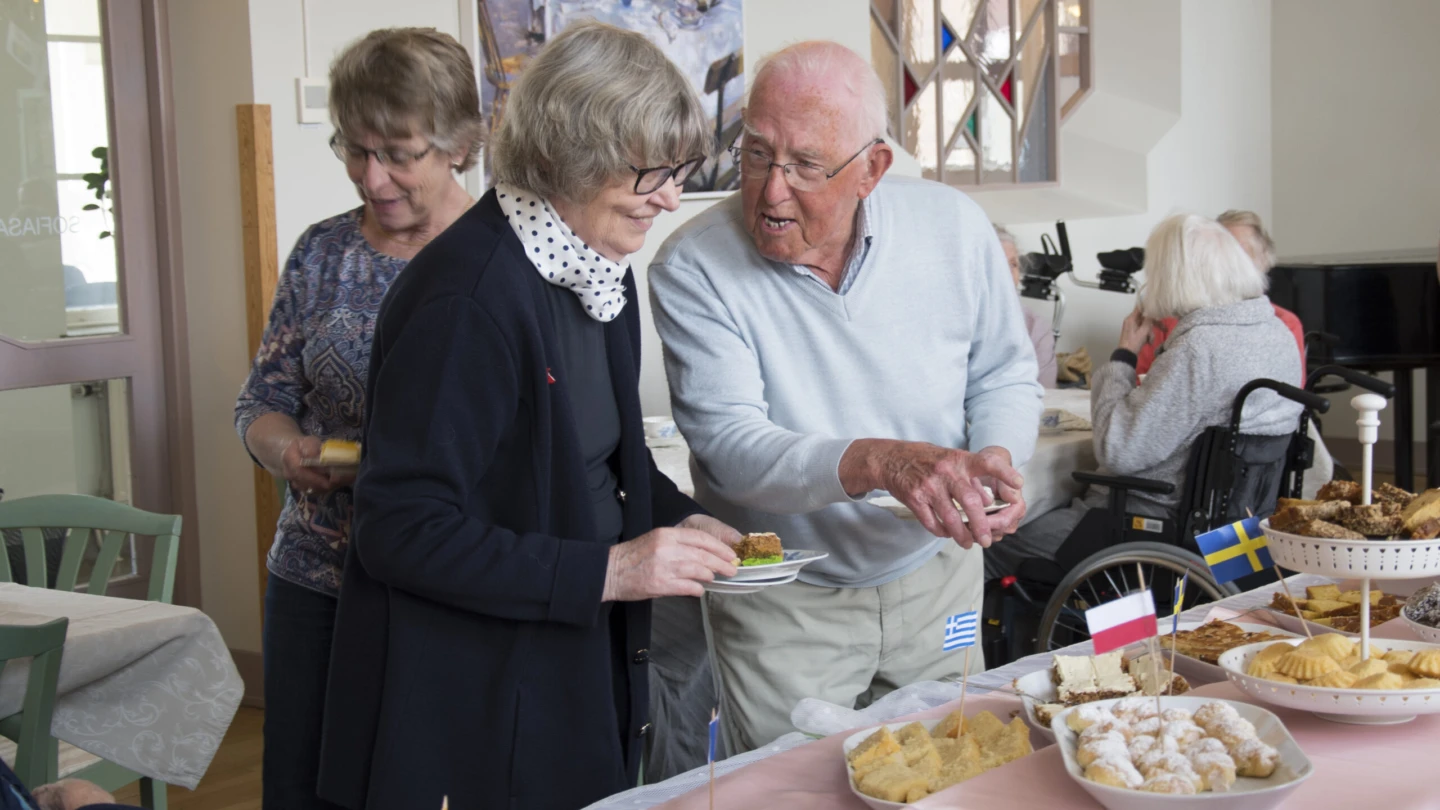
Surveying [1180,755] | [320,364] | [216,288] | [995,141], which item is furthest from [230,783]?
[995,141]

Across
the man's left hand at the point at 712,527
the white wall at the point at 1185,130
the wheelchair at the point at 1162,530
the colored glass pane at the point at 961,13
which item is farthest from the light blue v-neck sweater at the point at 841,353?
the colored glass pane at the point at 961,13

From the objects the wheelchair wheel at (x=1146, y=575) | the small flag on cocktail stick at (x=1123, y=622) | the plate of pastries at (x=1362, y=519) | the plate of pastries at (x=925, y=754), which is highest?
the plate of pastries at (x=1362, y=519)

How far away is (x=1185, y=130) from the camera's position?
8.16m

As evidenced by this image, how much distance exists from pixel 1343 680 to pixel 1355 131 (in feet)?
26.7

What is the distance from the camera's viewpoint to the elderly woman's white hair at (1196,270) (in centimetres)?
365

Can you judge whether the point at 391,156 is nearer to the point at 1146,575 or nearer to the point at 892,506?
the point at 892,506

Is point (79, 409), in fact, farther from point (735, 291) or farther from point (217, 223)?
point (735, 291)

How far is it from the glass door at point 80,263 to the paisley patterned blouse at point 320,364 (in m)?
2.22

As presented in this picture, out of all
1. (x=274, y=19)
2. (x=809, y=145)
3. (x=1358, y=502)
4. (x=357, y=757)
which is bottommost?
(x=357, y=757)

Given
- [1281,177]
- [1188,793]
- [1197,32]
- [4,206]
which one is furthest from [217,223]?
[1281,177]

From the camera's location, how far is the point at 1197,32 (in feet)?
27.0

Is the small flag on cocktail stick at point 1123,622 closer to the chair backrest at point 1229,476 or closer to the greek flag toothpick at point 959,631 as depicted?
the greek flag toothpick at point 959,631

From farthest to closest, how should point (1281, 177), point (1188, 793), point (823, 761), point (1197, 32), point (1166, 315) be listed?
1. point (1281, 177)
2. point (1197, 32)
3. point (1166, 315)
4. point (823, 761)
5. point (1188, 793)

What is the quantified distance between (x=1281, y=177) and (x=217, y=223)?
7.12 meters
